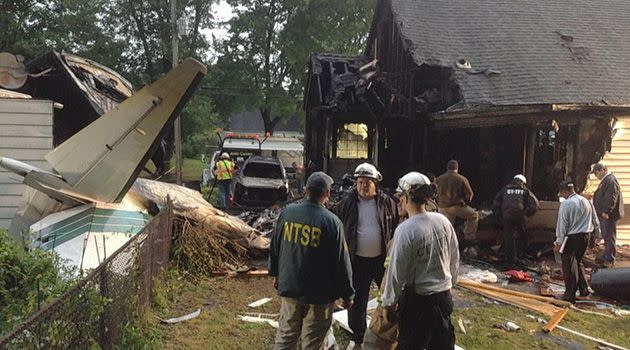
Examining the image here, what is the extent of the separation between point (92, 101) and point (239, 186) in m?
4.91

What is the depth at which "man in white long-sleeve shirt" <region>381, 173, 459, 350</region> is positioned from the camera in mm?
3625

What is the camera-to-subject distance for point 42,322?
2742 mm

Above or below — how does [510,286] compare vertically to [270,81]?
below

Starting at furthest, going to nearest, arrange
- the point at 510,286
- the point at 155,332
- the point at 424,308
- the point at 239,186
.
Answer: the point at 239,186 < the point at 510,286 < the point at 155,332 < the point at 424,308

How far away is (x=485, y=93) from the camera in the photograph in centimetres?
1129

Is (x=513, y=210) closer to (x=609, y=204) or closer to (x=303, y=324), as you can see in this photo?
(x=609, y=204)

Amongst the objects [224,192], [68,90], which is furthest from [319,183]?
[224,192]

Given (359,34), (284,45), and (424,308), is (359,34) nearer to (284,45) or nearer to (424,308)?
(284,45)

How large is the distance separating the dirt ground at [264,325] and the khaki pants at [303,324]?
4.16 feet

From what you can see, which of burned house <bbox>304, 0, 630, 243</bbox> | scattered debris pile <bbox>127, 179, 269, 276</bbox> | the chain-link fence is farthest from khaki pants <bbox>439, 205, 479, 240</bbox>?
the chain-link fence

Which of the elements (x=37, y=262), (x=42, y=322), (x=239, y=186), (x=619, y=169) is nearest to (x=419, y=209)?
(x=42, y=322)

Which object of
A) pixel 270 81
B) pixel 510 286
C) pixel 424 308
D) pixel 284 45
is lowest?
pixel 510 286

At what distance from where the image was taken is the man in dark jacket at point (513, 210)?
363 inches

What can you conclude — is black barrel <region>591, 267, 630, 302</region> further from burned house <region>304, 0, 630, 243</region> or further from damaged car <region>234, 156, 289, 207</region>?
damaged car <region>234, 156, 289, 207</region>
